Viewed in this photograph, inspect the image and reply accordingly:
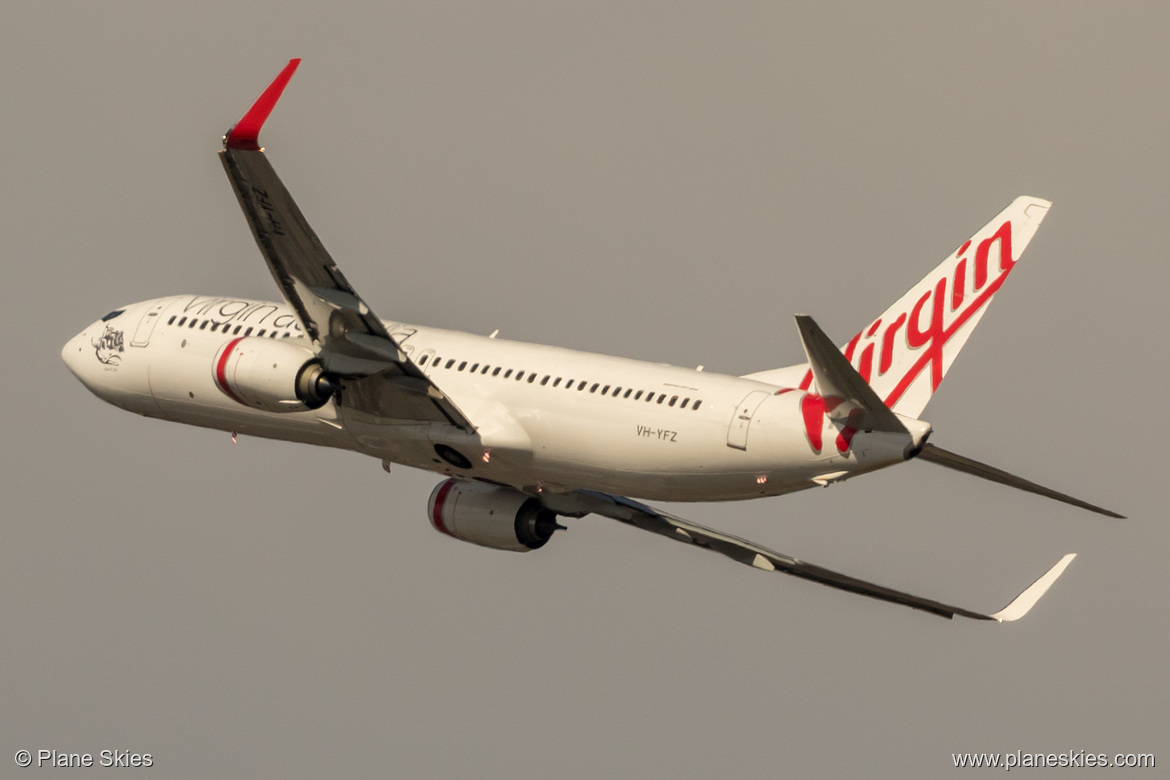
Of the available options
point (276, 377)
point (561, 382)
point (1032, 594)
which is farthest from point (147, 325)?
point (1032, 594)

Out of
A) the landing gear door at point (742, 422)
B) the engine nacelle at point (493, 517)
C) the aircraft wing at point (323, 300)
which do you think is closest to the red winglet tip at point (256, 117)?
the aircraft wing at point (323, 300)

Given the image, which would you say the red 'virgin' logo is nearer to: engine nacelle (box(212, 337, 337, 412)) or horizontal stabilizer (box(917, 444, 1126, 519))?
horizontal stabilizer (box(917, 444, 1126, 519))

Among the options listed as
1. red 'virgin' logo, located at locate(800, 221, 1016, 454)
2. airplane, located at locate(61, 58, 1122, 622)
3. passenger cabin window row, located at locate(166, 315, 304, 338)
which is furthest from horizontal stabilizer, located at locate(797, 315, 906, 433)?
passenger cabin window row, located at locate(166, 315, 304, 338)

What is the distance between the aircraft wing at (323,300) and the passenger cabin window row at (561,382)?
116cm

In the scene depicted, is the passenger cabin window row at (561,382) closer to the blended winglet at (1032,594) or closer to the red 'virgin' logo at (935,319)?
the red 'virgin' logo at (935,319)

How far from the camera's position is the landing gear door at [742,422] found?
4250 centimetres

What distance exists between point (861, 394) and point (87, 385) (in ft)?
73.6

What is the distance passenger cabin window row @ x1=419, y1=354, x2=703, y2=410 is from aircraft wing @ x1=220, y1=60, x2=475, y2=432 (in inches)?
45.8

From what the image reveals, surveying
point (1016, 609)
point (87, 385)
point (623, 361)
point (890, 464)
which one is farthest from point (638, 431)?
point (87, 385)

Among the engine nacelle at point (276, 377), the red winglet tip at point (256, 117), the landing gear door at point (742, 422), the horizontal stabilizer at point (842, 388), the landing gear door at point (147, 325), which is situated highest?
the landing gear door at point (147, 325)

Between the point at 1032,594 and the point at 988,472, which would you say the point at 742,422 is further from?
the point at 1032,594

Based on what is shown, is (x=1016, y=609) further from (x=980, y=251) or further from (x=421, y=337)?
(x=421, y=337)

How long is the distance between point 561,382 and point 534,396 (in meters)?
0.69

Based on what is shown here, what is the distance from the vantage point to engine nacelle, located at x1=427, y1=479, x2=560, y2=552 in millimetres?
50125
